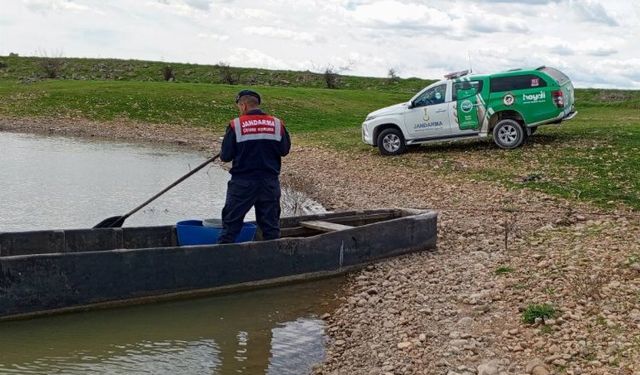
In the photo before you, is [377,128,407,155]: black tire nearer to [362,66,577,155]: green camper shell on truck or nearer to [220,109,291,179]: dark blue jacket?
[362,66,577,155]: green camper shell on truck

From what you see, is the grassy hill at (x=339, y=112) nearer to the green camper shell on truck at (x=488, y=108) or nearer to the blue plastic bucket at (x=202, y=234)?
the green camper shell on truck at (x=488, y=108)

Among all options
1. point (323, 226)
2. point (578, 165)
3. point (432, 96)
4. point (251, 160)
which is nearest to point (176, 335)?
point (251, 160)

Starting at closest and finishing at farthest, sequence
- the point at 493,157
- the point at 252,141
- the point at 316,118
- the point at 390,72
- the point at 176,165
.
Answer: the point at 252,141
the point at 493,157
the point at 176,165
the point at 316,118
the point at 390,72

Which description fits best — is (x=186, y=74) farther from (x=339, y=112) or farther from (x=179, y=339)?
(x=179, y=339)

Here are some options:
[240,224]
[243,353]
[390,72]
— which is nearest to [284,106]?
[390,72]

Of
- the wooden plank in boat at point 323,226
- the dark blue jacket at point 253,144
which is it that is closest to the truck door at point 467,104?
the wooden plank in boat at point 323,226

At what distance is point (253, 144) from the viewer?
9.93 meters

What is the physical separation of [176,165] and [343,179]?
20.6ft

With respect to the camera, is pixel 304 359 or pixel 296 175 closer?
pixel 304 359

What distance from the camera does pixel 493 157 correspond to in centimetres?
1916

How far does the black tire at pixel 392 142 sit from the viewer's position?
21.1m

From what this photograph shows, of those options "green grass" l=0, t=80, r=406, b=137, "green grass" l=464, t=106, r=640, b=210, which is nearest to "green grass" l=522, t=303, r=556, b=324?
"green grass" l=464, t=106, r=640, b=210

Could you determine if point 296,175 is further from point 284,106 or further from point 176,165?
point 284,106

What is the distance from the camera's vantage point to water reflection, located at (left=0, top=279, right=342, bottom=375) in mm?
7441
